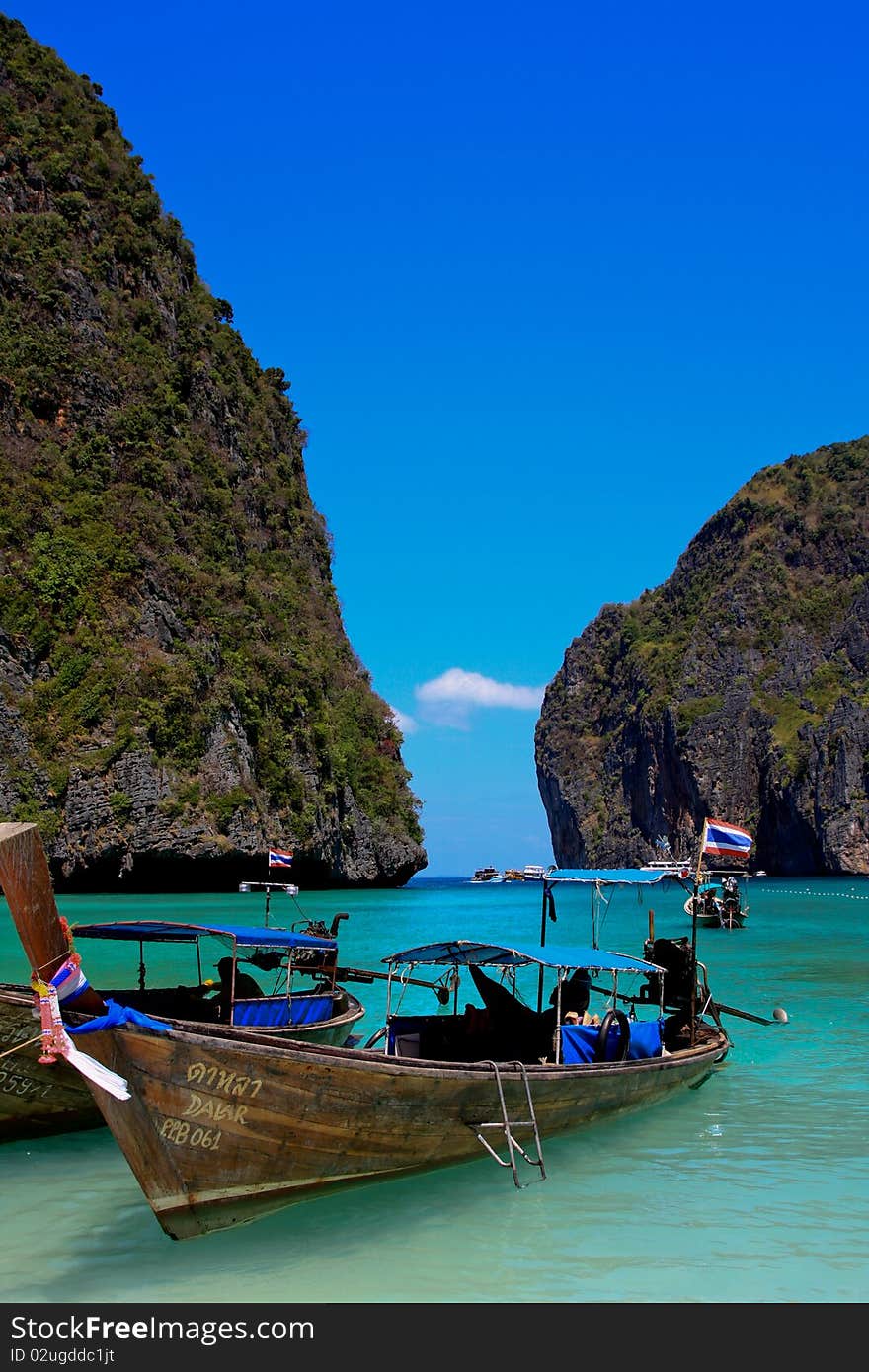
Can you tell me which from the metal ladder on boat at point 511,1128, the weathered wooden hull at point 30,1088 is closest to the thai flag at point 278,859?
the weathered wooden hull at point 30,1088

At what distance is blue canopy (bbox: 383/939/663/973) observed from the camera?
11797 mm

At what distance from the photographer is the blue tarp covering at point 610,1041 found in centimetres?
1187

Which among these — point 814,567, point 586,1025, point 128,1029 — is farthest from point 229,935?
point 814,567

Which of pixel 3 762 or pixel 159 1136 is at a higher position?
pixel 3 762

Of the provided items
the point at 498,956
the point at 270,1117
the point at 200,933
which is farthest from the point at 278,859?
the point at 270,1117

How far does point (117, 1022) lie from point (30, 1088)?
3.90 metres

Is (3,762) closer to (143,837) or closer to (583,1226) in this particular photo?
(143,837)

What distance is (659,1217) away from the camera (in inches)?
364

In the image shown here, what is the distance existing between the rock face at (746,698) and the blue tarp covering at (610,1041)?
332 ft

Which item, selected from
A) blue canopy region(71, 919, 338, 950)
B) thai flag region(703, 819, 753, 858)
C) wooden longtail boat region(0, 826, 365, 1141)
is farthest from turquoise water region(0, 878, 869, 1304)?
thai flag region(703, 819, 753, 858)

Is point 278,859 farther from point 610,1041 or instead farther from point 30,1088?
point 30,1088

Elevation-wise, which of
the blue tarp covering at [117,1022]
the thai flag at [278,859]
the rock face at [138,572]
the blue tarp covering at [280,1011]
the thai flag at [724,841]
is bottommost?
the blue tarp covering at [280,1011]

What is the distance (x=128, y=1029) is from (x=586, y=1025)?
6095 millimetres

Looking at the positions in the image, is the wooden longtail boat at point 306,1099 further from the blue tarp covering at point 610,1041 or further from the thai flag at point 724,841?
the thai flag at point 724,841
